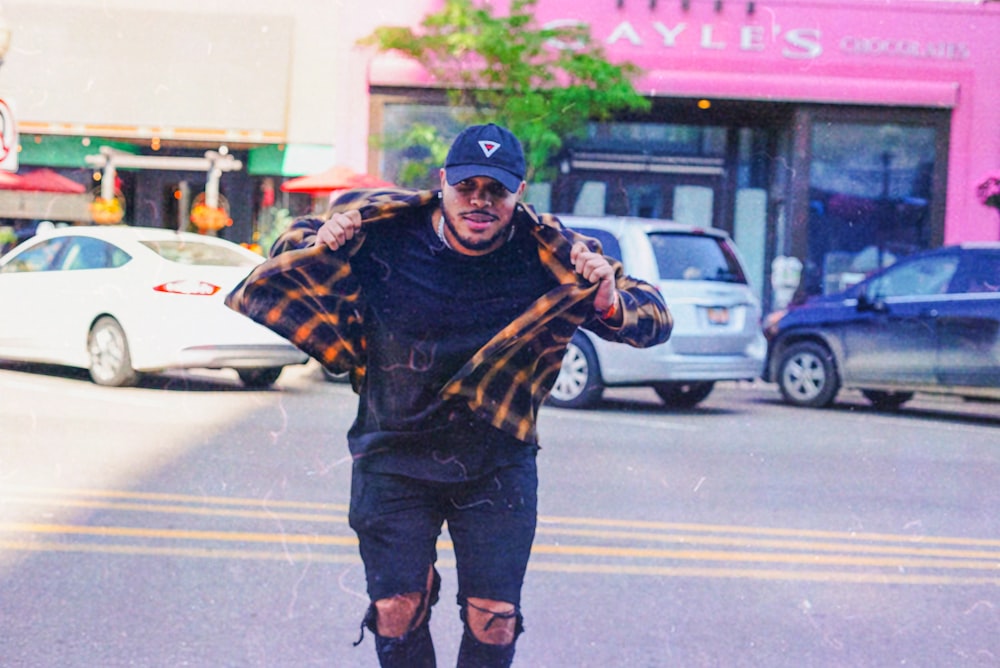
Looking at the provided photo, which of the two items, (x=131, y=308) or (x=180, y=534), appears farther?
(x=131, y=308)

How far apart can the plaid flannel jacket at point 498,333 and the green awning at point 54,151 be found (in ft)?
67.0

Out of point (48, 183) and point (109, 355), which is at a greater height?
point (48, 183)

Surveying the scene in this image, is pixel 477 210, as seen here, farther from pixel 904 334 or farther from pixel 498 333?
pixel 904 334

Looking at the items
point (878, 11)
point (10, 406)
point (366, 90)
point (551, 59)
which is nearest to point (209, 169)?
point (366, 90)

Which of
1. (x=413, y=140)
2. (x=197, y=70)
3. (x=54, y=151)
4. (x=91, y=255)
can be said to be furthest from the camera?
(x=54, y=151)

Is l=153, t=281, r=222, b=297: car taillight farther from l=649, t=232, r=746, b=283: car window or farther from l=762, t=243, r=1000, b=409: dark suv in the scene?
l=762, t=243, r=1000, b=409: dark suv

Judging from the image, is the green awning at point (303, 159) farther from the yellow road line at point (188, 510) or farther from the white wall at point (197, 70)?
the yellow road line at point (188, 510)

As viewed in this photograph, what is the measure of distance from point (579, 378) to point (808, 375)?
2.84 m

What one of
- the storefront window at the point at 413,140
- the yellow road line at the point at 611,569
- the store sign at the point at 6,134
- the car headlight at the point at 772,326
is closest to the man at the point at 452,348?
the yellow road line at the point at 611,569

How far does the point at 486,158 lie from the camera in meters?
3.34

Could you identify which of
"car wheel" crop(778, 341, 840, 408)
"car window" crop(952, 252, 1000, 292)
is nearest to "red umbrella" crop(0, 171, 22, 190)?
"car wheel" crop(778, 341, 840, 408)

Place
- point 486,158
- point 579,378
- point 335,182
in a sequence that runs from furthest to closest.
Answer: point 335,182 → point 579,378 → point 486,158

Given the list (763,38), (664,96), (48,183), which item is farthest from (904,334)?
(48,183)

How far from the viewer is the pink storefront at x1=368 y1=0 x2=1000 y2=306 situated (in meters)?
21.5
